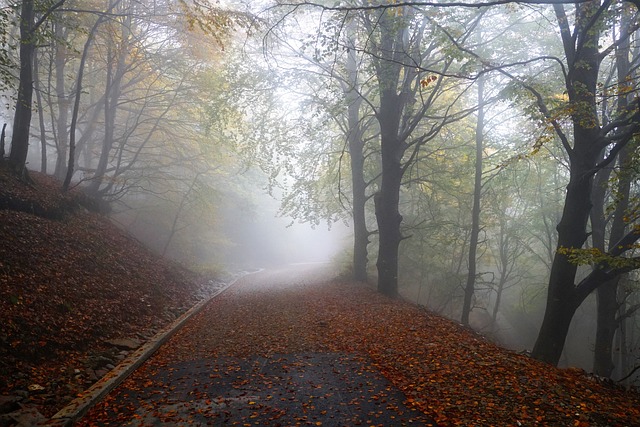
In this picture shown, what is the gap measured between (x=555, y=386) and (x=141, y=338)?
6.79 meters

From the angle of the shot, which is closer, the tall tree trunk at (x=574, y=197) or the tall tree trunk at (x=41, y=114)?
the tall tree trunk at (x=574, y=197)

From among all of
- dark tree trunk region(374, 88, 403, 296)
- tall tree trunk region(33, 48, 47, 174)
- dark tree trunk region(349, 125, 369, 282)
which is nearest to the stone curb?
dark tree trunk region(374, 88, 403, 296)

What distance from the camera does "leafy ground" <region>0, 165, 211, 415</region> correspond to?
510cm

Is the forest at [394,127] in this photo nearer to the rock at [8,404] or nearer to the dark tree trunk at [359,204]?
the dark tree trunk at [359,204]

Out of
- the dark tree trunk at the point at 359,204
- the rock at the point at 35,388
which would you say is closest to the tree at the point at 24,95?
the rock at the point at 35,388

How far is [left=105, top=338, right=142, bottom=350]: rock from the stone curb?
0.39 ft

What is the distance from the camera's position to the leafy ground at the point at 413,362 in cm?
424

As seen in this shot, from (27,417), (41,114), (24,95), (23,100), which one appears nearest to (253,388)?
(27,417)

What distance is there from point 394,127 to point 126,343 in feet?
30.0

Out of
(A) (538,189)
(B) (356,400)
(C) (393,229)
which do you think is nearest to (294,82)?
(C) (393,229)

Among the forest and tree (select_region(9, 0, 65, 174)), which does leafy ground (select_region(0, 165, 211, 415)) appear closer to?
tree (select_region(9, 0, 65, 174))

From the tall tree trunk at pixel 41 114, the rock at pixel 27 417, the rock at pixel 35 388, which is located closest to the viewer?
the rock at pixel 27 417

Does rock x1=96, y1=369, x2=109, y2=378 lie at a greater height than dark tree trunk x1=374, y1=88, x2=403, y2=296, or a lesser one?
lesser

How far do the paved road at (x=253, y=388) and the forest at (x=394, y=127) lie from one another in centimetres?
288
